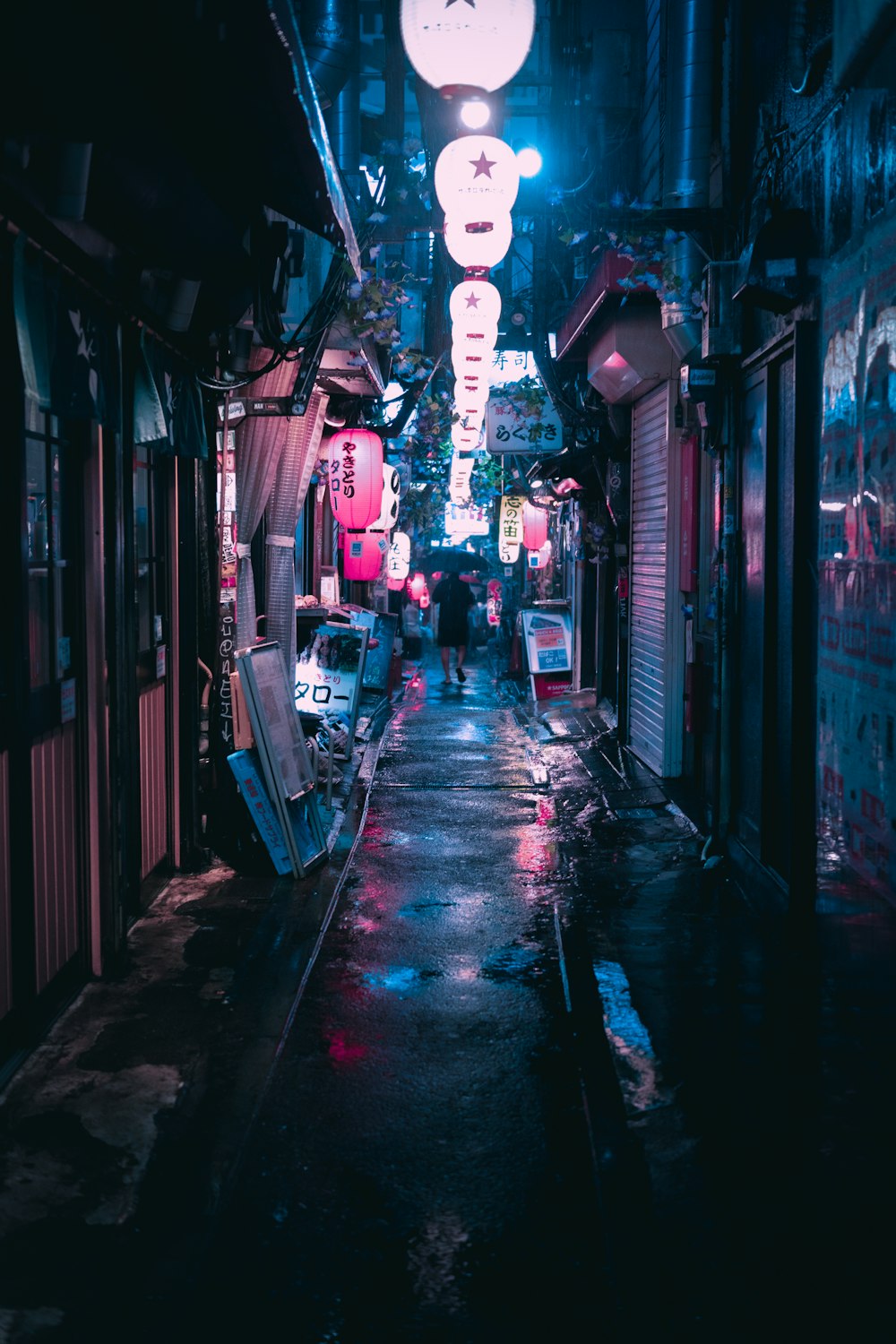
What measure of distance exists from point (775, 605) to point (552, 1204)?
218 inches

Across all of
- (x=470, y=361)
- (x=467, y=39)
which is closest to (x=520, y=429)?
(x=470, y=361)

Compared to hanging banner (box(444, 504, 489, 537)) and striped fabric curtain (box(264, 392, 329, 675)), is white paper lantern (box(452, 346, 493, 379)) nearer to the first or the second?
striped fabric curtain (box(264, 392, 329, 675))

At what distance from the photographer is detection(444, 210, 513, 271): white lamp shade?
12.5 m

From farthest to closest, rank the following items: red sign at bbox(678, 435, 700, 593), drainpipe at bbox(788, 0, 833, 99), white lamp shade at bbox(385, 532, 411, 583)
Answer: white lamp shade at bbox(385, 532, 411, 583) → red sign at bbox(678, 435, 700, 593) → drainpipe at bbox(788, 0, 833, 99)

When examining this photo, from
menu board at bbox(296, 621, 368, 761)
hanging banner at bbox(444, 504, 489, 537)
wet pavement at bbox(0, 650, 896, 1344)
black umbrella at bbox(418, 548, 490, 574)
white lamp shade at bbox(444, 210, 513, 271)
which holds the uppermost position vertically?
white lamp shade at bbox(444, 210, 513, 271)

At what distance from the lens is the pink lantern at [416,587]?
42.8m

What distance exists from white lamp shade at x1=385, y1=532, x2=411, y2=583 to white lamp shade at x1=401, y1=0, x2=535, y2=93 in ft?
77.7

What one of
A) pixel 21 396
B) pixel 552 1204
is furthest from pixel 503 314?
pixel 552 1204

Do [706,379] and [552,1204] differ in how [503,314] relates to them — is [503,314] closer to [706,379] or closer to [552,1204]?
[706,379]

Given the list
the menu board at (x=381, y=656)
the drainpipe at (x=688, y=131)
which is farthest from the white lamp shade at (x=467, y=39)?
the menu board at (x=381, y=656)

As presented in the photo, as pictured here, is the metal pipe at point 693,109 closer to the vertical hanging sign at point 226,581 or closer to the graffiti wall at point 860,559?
the vertical hanging sign at point 226,581

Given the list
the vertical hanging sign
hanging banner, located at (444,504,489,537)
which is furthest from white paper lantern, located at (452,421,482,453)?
hanging banner, located at (444,504,489,537)

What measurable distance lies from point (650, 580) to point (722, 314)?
5.98 meters

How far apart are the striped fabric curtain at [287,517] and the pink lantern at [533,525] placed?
55.3 feet
